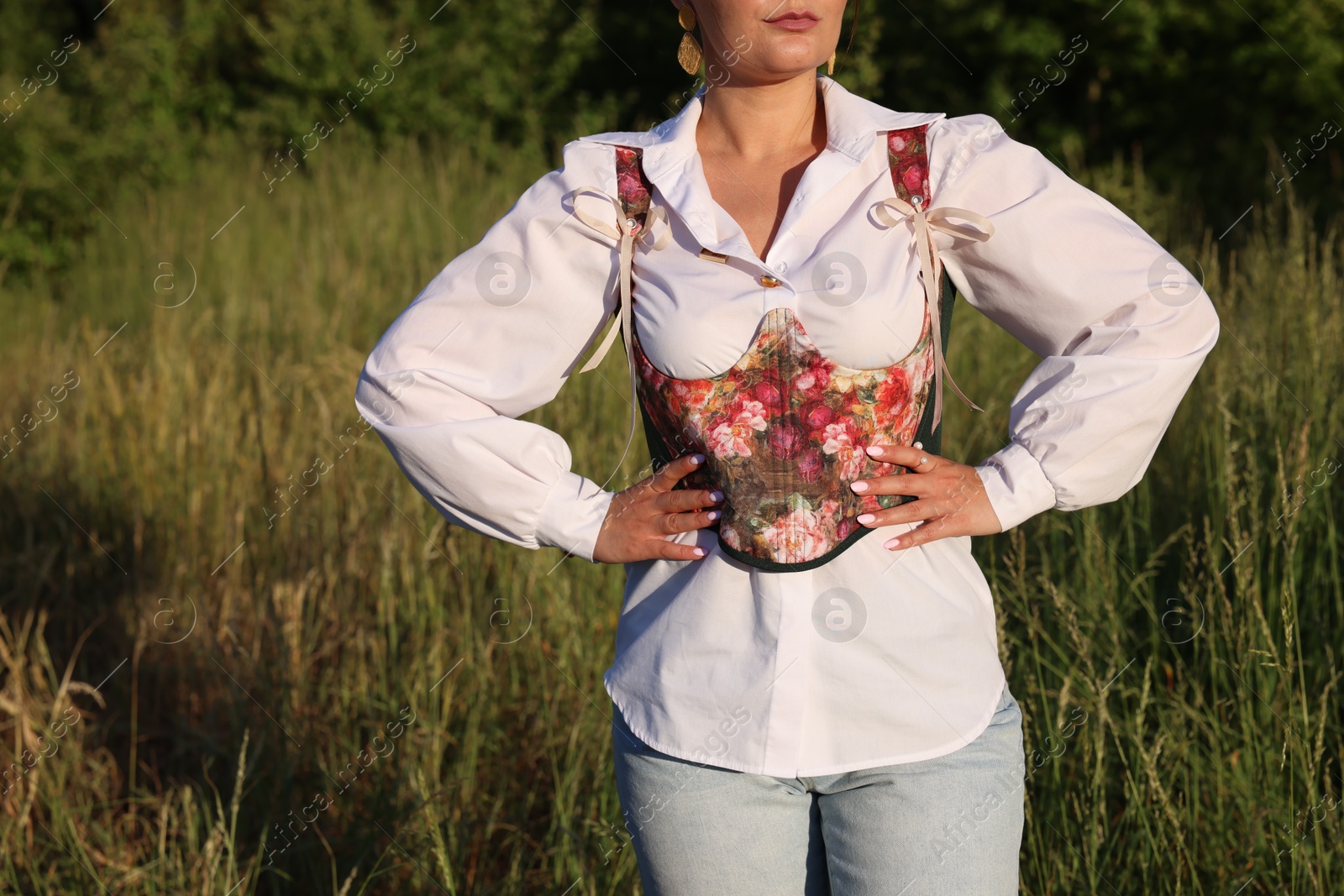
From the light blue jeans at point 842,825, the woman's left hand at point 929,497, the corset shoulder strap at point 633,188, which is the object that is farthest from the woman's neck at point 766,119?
the light blue jeans at point 842,825

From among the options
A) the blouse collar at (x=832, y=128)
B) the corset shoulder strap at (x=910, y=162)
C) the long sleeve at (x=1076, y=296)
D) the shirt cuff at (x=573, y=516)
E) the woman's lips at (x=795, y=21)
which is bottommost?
the shirt cuff at (x=573, y=516)

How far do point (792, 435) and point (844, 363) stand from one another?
0.37 feet

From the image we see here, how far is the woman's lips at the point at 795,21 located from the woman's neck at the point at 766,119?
0.08 metres

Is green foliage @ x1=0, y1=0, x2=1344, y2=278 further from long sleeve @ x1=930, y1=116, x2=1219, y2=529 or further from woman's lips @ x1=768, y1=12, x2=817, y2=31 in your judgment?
long sleeve @ x1=930, y1=116, x2=1219, y2=529

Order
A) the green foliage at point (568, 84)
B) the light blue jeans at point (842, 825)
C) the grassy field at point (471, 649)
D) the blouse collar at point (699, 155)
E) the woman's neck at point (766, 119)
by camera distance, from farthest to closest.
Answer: the green foliage at point (568, 84) → the grassy field at point (471, 649) → the woman's neck at point (766, 119) → the blouse collar at point (699, 155) → the light blue jeans at point (842, 825)

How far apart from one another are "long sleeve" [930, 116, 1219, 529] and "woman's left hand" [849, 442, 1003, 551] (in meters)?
0.04

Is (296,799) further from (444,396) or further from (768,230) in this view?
(768,230)

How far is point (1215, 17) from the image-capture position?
27.1ft

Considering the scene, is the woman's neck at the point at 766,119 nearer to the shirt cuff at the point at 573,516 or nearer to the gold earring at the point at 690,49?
the gold earring at the point at 690,49

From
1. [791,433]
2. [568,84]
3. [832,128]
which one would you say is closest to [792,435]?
[791,433]

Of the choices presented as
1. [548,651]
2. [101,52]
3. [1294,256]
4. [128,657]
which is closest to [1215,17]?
[1294,256]

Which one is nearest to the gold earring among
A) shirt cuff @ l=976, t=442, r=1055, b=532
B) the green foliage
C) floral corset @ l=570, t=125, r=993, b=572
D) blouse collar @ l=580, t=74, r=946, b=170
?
blouse collar @ l=580, t=74, r=946, b=170

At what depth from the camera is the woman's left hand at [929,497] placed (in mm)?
1569

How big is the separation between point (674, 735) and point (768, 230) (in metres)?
0.69
